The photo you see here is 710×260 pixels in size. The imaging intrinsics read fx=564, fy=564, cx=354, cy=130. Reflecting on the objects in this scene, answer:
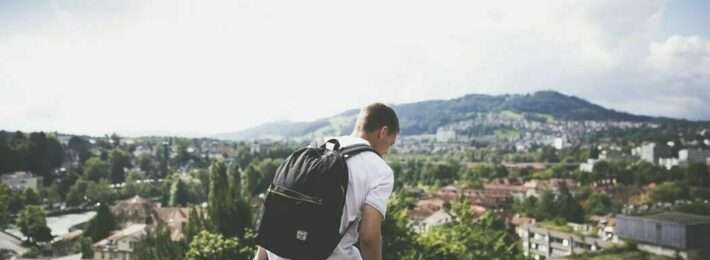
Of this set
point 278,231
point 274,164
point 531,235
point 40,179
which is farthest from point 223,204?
point 274,164

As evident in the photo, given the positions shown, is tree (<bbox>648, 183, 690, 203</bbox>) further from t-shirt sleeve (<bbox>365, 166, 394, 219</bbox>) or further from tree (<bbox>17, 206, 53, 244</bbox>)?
t-shirt sleeve (<bbox>365, 166, 394, 219</bbox>)

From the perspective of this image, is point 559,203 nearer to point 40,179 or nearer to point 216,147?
point 40,179

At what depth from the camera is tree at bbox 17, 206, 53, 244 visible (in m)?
39.3

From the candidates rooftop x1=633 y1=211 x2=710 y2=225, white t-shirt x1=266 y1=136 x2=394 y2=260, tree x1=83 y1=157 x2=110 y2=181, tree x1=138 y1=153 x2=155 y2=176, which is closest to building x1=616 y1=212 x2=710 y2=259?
rooftop x1=633 y1=211 x2=710 y2=225

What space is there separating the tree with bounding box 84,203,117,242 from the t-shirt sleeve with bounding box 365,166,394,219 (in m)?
41.4

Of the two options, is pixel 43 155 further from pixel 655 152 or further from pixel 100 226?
pixel 655 152

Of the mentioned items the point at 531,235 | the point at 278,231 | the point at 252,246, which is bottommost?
the point at 531,235

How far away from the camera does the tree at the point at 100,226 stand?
39.3 meters

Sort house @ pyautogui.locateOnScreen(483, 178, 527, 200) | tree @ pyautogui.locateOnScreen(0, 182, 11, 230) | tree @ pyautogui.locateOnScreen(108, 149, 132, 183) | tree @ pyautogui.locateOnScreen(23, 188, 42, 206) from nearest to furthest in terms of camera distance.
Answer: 1. tree @ pyautogui.locateOnScreen(0, 182, 11, 230)
2. tree @ pyautogui.locateOnScreen(23, 188, 42, 206)
3. house @ pyautogui.locateOnScreen(483, 178, 527, 200)
4. tree @ pyautogui.locateOnScreen(108, 149, 132, 183)

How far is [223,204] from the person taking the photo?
11.7 meters

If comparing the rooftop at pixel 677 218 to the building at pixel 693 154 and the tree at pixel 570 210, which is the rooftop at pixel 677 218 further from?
the building at pixel 693 154

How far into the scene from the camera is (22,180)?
6341 centimetres

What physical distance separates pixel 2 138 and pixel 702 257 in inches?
2820

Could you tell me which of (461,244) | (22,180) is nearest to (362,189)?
(461,244)
